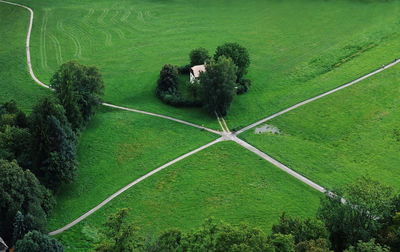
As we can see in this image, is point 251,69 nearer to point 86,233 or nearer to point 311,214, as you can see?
point 311,214

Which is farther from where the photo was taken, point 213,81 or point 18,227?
point 213,81

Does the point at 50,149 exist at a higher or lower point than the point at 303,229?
higher

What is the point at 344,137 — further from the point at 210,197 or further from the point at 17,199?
Result: the point at 17,199

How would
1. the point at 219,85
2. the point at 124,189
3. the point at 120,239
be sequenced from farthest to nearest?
the point at 219,85 → the point at 124,189 → the point at 120,239

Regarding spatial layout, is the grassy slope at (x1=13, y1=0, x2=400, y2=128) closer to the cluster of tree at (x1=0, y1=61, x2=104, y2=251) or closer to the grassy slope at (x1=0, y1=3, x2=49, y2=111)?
the grassy slope at (x1=0, y1=3, x2=49, y2=111)

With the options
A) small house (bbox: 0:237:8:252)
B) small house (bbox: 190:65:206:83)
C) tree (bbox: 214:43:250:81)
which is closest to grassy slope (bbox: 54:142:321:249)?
small house (bbox: 0:237:8:252)

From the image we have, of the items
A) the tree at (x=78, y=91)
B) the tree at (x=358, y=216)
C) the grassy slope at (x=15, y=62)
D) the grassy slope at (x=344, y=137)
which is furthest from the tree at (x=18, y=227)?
the grassy slope at (x=344, y=137)

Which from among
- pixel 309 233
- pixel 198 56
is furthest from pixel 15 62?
pixel 309 233
